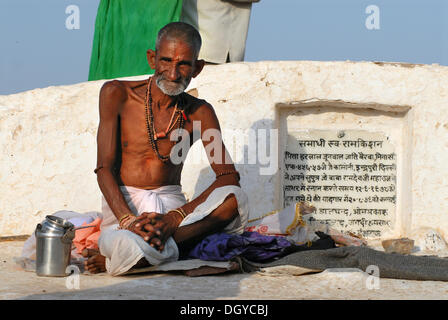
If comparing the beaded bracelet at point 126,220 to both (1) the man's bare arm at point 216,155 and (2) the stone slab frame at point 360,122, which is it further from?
(2) the stone slab frame at point 360,122

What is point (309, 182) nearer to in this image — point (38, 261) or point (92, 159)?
point (92, 159)

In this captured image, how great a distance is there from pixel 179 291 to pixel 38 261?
875 millimetres

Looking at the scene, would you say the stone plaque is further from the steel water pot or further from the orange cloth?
the steel water pot

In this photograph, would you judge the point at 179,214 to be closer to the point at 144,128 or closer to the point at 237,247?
the point at 237,247

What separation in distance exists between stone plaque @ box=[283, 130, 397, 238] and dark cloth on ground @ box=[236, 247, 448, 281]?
7.15 feet

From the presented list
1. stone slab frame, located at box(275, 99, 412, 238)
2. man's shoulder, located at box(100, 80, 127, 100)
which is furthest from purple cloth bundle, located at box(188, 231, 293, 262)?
stone slab frame, located at box(275, 99, 412, 238)

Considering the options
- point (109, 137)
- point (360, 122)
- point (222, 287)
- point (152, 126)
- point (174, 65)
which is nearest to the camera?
point (222, 287)

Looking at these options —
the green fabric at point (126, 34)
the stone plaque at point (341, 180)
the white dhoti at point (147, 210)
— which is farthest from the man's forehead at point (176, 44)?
the green fabric at point (126, 34)

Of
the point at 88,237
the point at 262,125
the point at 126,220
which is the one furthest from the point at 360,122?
the point at 126,220

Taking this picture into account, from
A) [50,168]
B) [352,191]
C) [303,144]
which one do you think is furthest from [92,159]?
[352,191]

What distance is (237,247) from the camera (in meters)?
4.01

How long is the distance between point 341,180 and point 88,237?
269cm

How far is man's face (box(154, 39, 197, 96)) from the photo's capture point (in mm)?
4129

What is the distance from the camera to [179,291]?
3.31m
